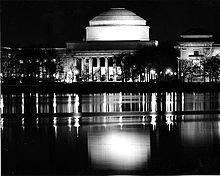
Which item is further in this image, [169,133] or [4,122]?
[4,122]

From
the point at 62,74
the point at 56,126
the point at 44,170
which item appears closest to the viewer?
the point at 44,170

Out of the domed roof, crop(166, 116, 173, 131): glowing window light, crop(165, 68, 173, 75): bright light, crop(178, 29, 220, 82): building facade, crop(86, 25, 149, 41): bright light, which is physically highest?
the domed roof

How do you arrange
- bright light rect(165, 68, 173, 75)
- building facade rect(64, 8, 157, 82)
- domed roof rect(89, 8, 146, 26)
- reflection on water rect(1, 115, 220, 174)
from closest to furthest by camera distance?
reflection on water rect(1, 115, 220, 174) → bright light rect(165, 68, 173, 75) → building facade rect(64, 8, 157, 82) → domed roof rect(89, 8, 146, 26)

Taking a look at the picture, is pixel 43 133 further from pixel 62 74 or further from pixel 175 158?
pixel 62 74

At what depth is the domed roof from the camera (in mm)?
124750

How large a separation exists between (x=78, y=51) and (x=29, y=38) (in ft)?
31.1

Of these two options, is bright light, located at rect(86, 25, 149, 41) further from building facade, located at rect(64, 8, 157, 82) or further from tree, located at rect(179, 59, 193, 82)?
tree, located at rect(179, 59, 193, 82)

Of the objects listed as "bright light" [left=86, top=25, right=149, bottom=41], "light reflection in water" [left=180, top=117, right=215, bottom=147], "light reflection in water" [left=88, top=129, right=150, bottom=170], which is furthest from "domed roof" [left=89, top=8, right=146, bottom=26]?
"light reflection in water" [left=88, top=129, right=150, bottom=170]

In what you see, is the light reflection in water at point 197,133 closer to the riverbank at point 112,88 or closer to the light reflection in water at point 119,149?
the light reflection in water at point 119,149

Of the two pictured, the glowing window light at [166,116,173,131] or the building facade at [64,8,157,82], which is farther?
the building facade at [64,8,157,82]

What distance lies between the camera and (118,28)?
124125mm

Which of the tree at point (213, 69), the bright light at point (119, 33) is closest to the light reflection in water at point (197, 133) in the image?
the tree at point (213, 69)

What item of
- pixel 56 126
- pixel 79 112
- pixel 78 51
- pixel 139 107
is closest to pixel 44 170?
pixel 56 126

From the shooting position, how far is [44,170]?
10.9 metres
